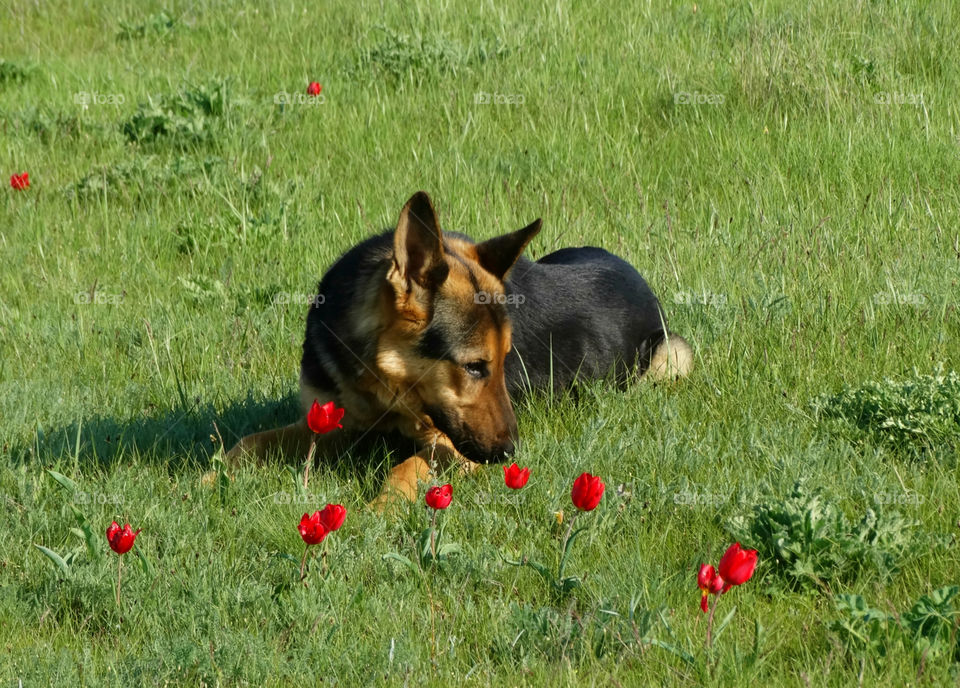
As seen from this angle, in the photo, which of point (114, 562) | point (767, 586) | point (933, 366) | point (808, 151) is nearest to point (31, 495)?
point (114, 562)

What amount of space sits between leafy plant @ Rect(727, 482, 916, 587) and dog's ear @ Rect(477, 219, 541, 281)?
1.75 m

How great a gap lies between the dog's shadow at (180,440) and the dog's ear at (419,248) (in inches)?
30.7

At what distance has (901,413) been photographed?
415 cm

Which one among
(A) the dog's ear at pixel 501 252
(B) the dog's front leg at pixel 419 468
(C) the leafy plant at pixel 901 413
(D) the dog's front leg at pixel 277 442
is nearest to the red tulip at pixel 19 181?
(D) the dog's front leg at pixel 277 442

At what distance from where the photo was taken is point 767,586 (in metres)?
3.34

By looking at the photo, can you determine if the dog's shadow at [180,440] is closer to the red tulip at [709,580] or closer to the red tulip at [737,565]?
the red tulip at [709,580]

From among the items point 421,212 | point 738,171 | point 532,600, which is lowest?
point 532,600

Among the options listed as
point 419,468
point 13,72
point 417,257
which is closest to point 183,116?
point 13,72

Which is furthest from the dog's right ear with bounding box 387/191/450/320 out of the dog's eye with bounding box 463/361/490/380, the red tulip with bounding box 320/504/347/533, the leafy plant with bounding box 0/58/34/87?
the leafy plant with bounding box 0/58/34/87

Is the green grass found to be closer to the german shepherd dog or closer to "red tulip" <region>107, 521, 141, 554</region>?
the german shepherd dog

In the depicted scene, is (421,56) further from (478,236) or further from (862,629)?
(862,629)

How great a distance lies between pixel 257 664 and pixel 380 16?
797cm

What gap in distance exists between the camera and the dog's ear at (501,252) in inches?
180

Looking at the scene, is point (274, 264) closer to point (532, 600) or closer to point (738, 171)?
Result: point (738, 171)
